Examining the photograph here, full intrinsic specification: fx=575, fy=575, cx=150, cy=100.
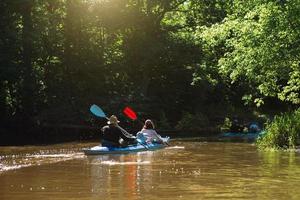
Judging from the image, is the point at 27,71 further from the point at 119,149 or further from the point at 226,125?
the point at 119,149

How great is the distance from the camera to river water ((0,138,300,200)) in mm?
10219

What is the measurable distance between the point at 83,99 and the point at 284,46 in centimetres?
1691

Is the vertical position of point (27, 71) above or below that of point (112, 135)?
above

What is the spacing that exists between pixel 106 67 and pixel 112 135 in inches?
699

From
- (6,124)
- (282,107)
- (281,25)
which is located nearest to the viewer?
(281,25)

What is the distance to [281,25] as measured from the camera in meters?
19.9

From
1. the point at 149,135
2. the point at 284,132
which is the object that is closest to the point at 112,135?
the point at 149,135

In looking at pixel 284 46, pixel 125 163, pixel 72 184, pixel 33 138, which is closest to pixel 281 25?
pixel 284 46

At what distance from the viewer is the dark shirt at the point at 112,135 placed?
752 inches

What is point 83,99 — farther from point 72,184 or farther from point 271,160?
point 72,184

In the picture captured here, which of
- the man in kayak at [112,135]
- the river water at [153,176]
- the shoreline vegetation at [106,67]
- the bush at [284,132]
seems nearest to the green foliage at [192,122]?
the shoreline vegetation at [106,67]

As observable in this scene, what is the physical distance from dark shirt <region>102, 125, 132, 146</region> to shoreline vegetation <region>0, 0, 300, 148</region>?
34.8 feet

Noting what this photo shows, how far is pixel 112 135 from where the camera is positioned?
1934 cm

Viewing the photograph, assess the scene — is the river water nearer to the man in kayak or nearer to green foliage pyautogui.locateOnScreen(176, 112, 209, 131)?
the man in kayak
